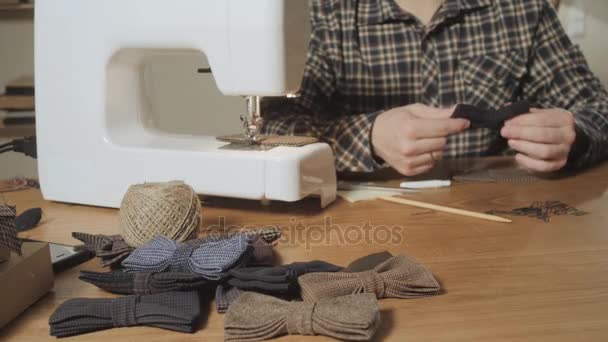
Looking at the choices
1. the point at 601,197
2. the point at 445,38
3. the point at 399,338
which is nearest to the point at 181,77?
the point at 445,38

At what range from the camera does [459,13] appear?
5.13ft

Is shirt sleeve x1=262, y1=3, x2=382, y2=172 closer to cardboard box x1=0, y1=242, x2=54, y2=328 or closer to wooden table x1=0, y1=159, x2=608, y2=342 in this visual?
wooden table x1=0, y1=159, x2=608, y2=342

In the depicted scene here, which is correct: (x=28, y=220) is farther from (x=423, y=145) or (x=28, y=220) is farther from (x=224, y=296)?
(x=423, y=145)

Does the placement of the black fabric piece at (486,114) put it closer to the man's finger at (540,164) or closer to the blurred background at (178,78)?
the man's finger at (540,164)

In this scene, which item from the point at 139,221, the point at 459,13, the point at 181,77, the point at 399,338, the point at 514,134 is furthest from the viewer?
the point at 181,77

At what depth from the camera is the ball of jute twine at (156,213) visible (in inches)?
28.8

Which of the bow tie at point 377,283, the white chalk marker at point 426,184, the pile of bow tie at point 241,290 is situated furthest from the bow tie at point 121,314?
the white chalk marker at point 426,184

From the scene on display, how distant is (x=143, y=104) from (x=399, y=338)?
73 centimetres

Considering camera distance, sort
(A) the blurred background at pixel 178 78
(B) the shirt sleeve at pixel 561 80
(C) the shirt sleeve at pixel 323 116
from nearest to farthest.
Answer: (C) the shirt sleeve at pixel 323 116 < (B) the shirt sleeve at pixel 561 80 < (A) the blurred background at pixel 178 78

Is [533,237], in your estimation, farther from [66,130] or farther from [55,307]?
[66,130]

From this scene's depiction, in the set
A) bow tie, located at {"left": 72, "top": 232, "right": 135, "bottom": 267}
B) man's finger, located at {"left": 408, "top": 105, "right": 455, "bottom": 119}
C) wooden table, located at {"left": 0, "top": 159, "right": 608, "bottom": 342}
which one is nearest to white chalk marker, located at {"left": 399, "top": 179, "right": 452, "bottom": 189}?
wooden table, located at {"left": 0, "top": 159, "right": 608, "bottom": 342}

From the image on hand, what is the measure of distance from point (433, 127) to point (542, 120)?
0.23m

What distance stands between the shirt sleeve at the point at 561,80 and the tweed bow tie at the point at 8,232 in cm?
120

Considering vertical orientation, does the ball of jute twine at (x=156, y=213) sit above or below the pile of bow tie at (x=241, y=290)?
above
